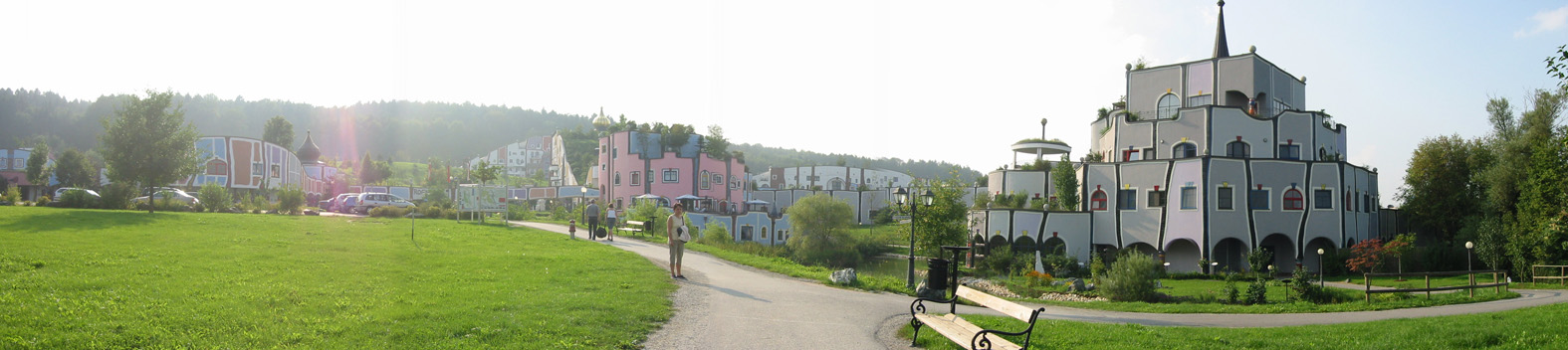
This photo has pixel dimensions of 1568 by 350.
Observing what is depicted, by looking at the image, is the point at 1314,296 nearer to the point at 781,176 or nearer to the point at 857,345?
the point at 857,345

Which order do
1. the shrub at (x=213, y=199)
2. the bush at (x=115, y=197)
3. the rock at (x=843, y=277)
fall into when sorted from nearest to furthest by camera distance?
the rock at (x=843, y=277) < the bush at (x=115, y=197) < the shrub at (x=213, y=199)

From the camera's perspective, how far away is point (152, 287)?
366 inches

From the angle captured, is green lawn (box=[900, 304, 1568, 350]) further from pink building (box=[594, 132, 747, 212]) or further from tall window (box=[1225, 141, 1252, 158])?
pink building (box=[594, 132, 747, 212])

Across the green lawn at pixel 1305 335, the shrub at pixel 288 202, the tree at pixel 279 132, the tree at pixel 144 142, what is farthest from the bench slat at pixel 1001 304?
the tree at pixel 279 132

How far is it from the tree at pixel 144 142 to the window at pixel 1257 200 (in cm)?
3952

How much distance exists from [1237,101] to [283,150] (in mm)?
60898

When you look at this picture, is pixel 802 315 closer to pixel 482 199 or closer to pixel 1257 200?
pixel 1257 200

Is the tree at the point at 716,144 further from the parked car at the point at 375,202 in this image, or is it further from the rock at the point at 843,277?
the rock at the point at 843,277

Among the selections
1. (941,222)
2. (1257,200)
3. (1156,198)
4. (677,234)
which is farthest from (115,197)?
(1257,200)

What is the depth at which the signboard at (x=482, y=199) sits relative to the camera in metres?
36.4

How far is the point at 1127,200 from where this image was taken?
35906 mm

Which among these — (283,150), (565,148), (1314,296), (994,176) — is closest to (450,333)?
(1314,296)

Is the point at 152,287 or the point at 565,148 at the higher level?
the point at 565,148

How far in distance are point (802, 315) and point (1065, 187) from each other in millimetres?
30007
